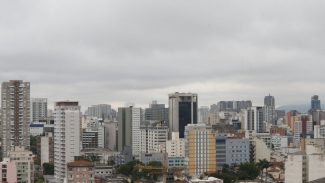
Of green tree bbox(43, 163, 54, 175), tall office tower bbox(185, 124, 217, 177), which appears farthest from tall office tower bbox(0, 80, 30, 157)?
tall office tower bbox(185, 124, 217, 177)

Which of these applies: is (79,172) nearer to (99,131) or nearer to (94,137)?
(94,137)

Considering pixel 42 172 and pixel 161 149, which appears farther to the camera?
pixel 161 149

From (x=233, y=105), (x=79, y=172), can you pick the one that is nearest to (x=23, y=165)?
(x=79, y=172)

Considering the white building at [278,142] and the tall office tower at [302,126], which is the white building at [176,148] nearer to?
the white building at [278,142]

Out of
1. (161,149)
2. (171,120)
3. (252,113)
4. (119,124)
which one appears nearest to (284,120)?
(252,113)

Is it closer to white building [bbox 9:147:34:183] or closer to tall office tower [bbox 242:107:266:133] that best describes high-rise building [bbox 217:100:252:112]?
tall office tower [bbox 242:107:266:133]

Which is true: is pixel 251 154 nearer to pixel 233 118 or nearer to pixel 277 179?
pixel 277 179
